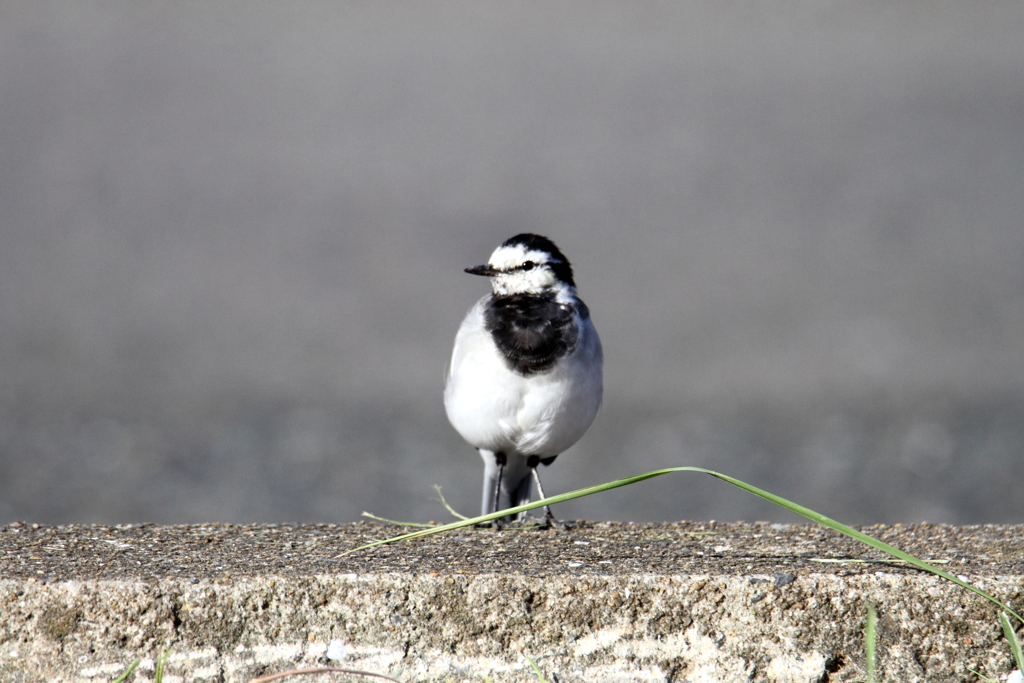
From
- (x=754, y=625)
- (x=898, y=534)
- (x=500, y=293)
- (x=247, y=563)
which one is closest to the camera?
(x=754, y=625)

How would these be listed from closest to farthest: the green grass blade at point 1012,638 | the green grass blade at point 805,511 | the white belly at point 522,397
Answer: the green grass blade at point 805,511 → the green grass blade at point 1012,638 → the white belly at point 522,397

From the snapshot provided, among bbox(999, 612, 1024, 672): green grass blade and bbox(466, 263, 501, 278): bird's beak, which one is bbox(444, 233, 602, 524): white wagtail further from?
bbox(999, 612, 1024, 672): green grass blade

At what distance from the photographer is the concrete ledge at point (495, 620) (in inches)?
117

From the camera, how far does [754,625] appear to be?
3.09 metres

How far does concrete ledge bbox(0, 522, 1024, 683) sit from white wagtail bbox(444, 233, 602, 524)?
1.26m

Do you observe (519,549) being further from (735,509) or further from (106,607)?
(735,509)

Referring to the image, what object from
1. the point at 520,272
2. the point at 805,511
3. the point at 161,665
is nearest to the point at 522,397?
the point at 520,272

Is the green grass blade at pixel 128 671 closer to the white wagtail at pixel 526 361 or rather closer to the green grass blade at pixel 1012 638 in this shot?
the white wagtail at pixel 526 361

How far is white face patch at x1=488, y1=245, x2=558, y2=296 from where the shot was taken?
15.5 feet

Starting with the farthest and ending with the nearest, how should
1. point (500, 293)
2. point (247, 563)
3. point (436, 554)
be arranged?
1. point (500, 293)
2. point (436, 554)
3. point (247, 563)

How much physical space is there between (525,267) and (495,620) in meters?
2.01

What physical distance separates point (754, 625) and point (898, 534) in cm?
131

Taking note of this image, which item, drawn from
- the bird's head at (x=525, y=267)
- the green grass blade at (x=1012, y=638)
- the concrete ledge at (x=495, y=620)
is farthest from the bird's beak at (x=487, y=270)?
the green grass blade at (x=1012, y=638)

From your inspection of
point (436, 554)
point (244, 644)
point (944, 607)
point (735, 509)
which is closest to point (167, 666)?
point (244, 644)
